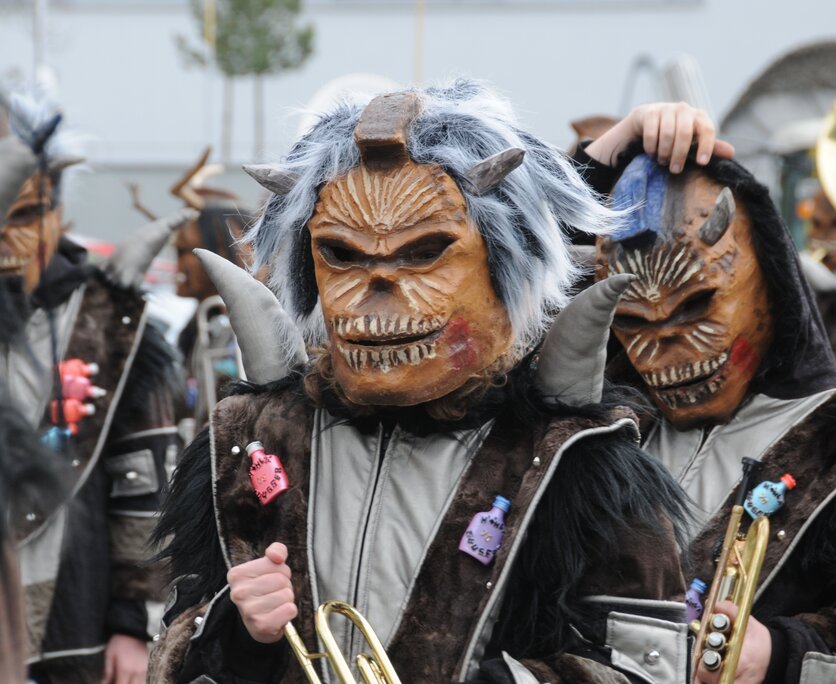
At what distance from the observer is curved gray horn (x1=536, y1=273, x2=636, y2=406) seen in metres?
2.95

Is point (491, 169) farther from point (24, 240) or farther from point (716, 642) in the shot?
point (24, 240)

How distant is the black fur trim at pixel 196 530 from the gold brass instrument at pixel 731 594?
110 cm

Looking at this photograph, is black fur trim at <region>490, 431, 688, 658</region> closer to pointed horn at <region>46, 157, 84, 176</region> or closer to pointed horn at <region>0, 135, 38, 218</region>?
pointed horn at <region>0, 135, 38, 218</region>

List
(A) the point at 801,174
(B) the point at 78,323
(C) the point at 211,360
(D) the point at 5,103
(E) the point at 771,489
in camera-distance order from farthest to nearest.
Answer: (A) the point at 801,174 → (C) the point at 211,360 → (B) the point at 78,323 → (E) the point at 771,489 → (D) the point at 5,103

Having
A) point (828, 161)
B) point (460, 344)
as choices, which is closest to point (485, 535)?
point (460, 344)

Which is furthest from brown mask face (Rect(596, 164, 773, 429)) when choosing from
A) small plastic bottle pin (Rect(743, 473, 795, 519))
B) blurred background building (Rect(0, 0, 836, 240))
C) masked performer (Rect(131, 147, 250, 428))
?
blurred background building (Rect(0, 0, 836, 240))

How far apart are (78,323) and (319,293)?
2.03 m

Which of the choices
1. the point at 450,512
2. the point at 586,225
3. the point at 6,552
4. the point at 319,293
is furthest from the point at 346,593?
the point at 6,552

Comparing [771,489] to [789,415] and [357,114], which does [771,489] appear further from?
[357,114]

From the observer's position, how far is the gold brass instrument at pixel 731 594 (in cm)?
334

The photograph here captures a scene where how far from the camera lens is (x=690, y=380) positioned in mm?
3744

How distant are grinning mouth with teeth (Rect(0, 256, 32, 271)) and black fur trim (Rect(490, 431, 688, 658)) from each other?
249 centimetres

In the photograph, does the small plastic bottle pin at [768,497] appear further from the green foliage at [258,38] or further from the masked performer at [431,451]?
the green foliage at [258,38]

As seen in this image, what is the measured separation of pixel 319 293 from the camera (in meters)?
3.20
